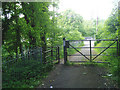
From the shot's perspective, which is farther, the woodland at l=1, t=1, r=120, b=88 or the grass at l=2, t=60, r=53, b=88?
the woodland at l=1, t=1, r=120, b=88

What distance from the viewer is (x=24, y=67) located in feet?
19.7

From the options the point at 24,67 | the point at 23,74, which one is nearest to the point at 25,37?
the point at 24,67

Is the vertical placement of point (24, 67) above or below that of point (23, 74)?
above

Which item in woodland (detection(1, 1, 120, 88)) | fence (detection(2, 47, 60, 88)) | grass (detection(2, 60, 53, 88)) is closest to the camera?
grass (detection(2, 60, 53, 88))

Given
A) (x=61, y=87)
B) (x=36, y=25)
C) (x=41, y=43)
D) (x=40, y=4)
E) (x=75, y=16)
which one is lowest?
(x=61, y=87)

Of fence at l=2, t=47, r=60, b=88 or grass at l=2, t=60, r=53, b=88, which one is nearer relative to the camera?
grass at l=2, t=60, r=53, b=88

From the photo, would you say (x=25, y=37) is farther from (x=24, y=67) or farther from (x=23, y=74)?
(x=23, y=74)

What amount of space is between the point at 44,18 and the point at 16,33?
1668 mm

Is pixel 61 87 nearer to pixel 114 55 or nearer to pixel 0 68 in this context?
pixel 0 68

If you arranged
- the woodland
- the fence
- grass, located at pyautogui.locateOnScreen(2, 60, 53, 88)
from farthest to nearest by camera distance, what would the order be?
1. the woodland
2. the fence
3. grass, located at pyautogui.locateOnScreen(2, 60, 53, 88)

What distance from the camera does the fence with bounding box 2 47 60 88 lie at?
486 cm

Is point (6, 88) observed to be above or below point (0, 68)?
below

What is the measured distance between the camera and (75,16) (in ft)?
79.1

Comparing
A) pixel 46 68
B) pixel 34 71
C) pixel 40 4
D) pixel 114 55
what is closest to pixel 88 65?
pixel 114 55
